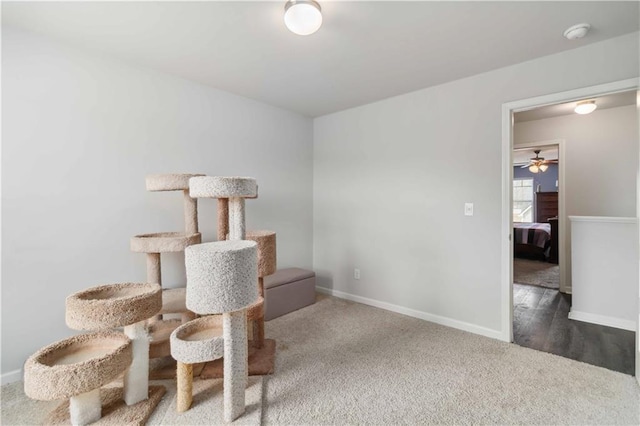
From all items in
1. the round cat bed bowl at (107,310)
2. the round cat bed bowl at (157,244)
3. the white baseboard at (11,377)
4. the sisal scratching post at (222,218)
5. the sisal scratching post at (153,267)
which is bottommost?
the white baseboard at (11,377)

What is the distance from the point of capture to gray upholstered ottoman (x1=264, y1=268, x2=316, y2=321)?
2.96m

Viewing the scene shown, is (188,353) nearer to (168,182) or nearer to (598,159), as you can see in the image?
(168,182)

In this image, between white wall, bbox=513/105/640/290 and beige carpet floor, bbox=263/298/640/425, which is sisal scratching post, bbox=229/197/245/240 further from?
white wall, bbox=513/105/640/290

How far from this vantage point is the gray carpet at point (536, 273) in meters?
4.17

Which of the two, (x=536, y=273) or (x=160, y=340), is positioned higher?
(x=160, y=340)

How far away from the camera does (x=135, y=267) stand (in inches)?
92.7

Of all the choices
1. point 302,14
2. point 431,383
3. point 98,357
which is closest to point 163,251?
point 98,357

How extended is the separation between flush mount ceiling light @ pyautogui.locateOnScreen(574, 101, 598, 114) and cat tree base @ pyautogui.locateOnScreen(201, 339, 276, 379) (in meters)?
3.93

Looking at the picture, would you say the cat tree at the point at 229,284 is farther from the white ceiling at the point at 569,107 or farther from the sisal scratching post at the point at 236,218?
the white ceiling at the point at 569,107

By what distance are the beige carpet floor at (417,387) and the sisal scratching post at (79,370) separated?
0.31m

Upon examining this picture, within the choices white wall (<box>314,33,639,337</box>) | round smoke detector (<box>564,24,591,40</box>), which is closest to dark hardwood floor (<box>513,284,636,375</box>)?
white wall (<box>314,33,639,337</box>)

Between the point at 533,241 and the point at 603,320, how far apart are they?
116 inches

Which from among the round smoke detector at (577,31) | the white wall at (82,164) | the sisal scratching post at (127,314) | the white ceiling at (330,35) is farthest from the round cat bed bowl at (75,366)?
the round smoke detector at (577,31)

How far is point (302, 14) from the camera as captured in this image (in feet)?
5.12
